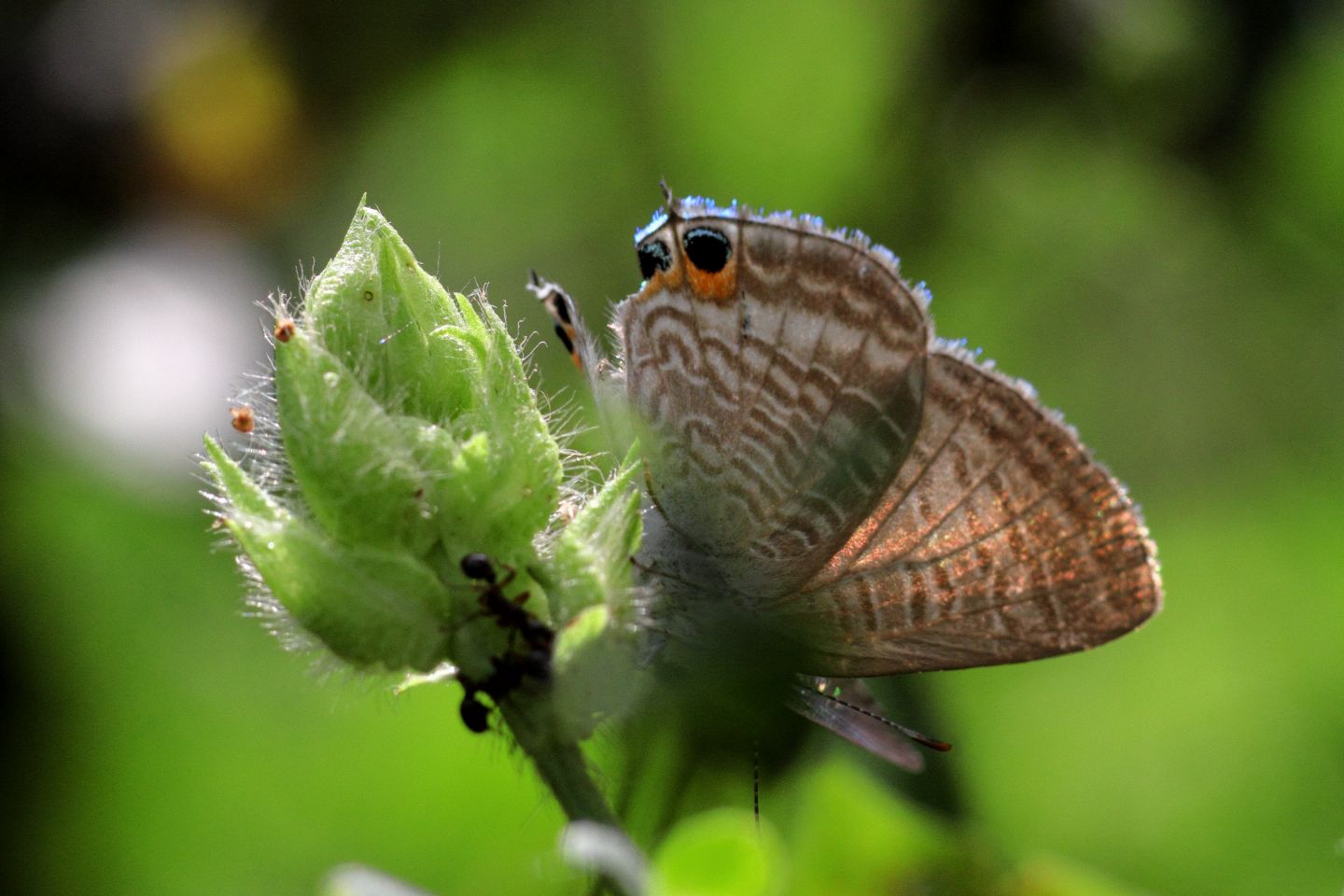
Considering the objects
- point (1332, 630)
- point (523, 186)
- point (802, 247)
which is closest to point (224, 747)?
point (523, 186)

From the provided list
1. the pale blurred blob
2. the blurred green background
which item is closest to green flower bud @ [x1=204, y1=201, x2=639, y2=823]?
the blurred green background

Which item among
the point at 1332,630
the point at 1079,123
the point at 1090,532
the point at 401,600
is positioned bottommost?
the point at 401,600

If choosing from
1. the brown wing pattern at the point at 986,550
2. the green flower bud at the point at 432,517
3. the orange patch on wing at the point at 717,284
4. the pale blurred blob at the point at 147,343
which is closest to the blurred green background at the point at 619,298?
the pale blurred blob at the point at 147,343

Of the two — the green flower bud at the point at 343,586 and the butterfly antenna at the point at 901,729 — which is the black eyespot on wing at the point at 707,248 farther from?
the green flower bud at the point at 343,586

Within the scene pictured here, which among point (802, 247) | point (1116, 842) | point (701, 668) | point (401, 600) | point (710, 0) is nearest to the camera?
point (701, 668)

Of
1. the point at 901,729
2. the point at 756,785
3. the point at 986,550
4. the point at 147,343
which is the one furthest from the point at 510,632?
the point at 147,343

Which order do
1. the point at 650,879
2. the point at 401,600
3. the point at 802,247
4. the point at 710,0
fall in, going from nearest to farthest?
the point at 650,879 → the point at 401,600 → the point at 802,247 → the point at 710,0

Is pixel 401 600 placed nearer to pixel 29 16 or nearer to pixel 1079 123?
pixel 1079 123

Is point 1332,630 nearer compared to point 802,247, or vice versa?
point 802,247
